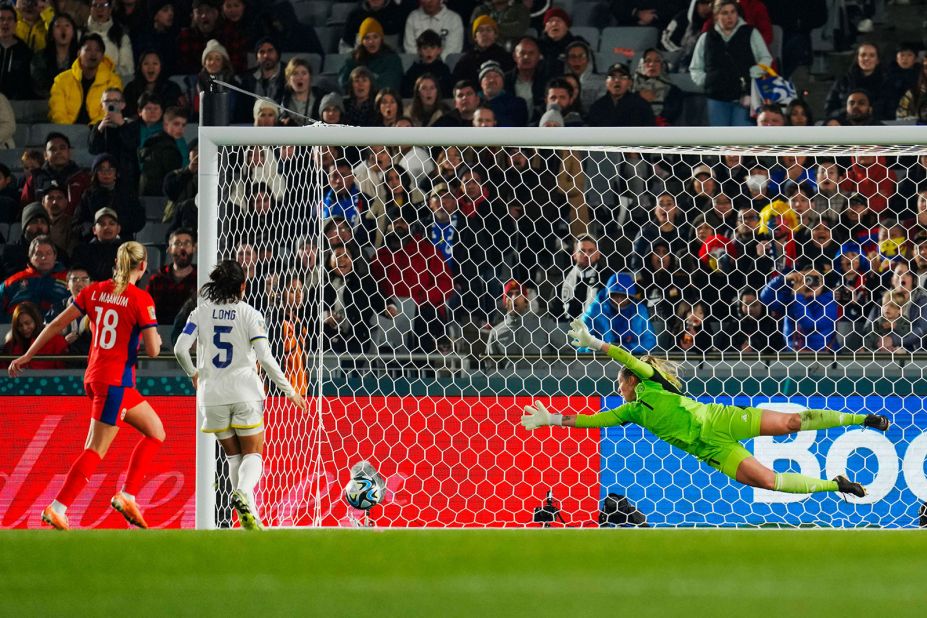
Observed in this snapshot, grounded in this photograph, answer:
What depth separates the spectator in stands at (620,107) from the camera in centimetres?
952

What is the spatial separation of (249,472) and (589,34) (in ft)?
21.0

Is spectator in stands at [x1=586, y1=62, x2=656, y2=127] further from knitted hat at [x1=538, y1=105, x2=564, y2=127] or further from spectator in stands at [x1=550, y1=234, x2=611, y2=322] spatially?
spectator in stands at [x1=550, y1=234, x2=611, y2=322]

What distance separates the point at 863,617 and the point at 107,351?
4.30 meters

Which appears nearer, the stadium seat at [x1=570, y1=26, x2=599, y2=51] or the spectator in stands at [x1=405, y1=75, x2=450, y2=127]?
the spectator in stands at [x1=405, y1=75, x2=450, y2=127]

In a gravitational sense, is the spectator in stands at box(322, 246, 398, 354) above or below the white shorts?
above

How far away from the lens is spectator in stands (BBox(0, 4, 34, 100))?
35.6 ft

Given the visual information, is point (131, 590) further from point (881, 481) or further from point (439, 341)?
point (881, 481)

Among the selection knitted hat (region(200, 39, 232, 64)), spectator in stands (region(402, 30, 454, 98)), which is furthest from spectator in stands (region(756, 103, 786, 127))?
knitted hat (region(200, 39, 232, 64))

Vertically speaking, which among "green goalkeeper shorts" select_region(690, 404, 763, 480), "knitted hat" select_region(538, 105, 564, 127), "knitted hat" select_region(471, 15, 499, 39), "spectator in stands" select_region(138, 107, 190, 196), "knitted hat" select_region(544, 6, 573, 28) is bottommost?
"green goalkeeper shorts" select_region(690, 404, 763, 480)

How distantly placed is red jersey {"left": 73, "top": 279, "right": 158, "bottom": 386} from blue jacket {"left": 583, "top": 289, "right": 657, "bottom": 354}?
249 cm

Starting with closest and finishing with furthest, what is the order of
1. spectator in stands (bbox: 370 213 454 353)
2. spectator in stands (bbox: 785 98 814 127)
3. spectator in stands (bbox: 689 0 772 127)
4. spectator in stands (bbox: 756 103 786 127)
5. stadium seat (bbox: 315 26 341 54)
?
spectator in stands (bbox: 370 213 454 353) < spectator in stands (bbox: 756 103 786 127) < spectator in stands (bbox: 785 98 814 127) < spectator in stands (bbox: 689 0 772 127) < stadium seat (bbox: 315 26 341 54)

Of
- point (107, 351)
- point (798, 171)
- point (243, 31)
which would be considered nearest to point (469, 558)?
point (107, 351)

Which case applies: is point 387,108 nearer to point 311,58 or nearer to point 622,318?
point 311,58

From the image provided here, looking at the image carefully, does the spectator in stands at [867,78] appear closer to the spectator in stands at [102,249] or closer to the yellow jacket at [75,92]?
the spectator in stands at [102,249]
